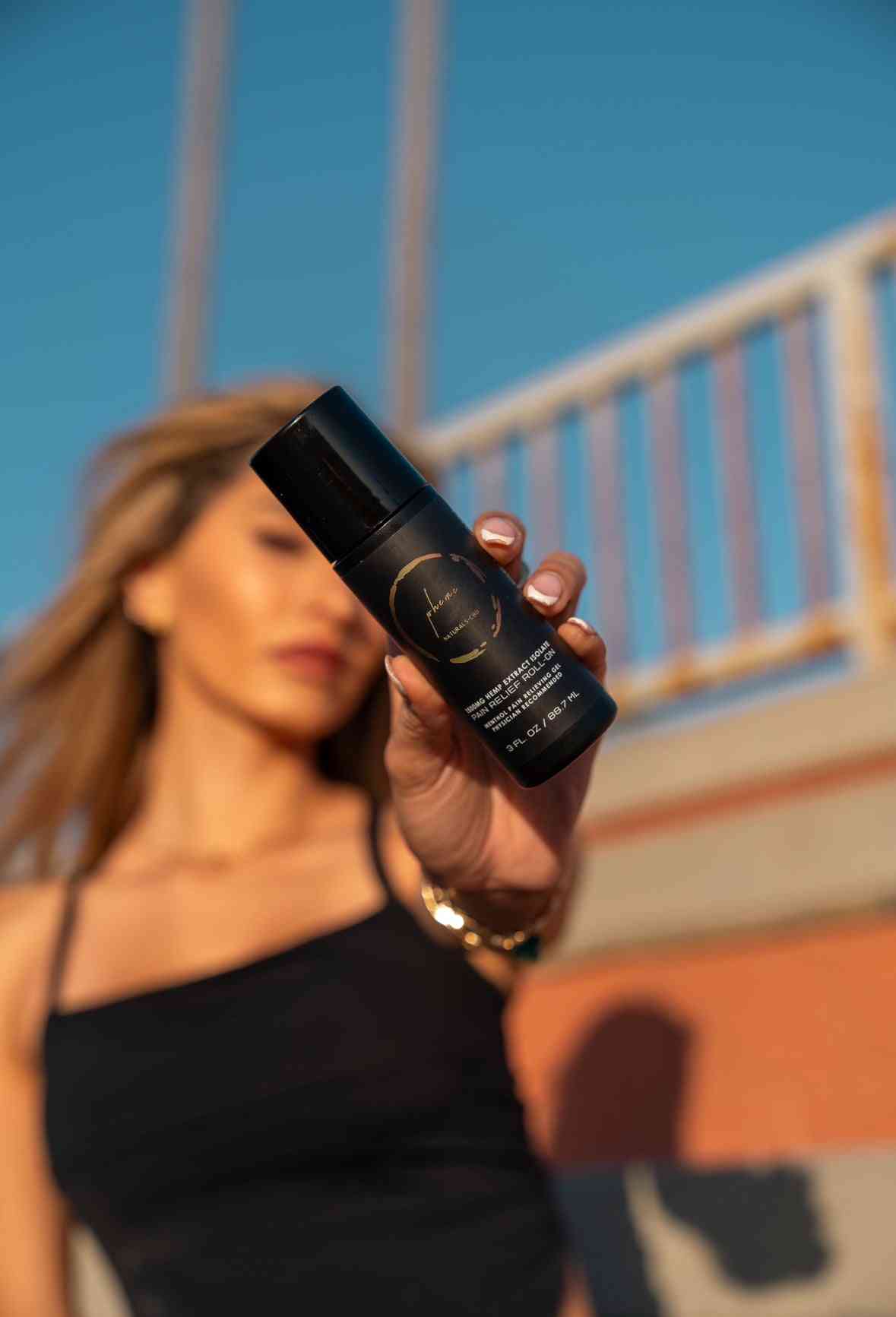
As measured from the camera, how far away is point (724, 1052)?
2.32m

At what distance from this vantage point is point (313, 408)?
4.21 feet

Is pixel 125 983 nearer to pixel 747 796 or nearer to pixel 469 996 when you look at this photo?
pixel 469 996

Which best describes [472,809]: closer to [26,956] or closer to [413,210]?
[26,956]

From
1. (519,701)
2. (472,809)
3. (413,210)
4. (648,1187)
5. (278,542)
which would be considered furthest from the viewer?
(413,210)

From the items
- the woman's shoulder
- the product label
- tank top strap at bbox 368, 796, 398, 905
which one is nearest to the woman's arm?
the woman's shoulder

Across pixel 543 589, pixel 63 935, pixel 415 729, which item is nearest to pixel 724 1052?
pixel 63 935

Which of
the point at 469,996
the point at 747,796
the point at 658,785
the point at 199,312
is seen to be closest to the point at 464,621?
the point at 469,996

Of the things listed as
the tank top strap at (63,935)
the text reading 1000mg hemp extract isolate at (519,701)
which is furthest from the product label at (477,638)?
the tank top strap at (63,935)

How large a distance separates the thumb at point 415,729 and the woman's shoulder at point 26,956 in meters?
1.07

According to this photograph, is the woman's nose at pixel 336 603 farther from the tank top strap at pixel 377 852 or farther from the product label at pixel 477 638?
the product label at pixel 477 638

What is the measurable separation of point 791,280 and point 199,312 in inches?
327

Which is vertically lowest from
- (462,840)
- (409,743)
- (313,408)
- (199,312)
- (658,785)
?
(199,312)

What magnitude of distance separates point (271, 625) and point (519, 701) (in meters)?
1.13

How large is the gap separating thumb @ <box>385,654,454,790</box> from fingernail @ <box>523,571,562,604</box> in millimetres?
119
